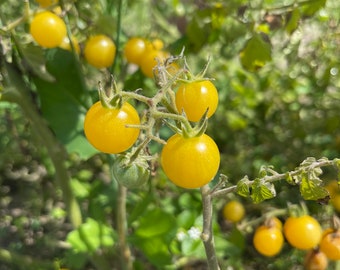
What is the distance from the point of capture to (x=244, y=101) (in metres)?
1.77

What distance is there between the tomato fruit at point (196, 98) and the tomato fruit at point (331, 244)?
54cm

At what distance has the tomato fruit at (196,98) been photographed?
68 cm

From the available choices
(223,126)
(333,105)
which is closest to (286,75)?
(333,105)

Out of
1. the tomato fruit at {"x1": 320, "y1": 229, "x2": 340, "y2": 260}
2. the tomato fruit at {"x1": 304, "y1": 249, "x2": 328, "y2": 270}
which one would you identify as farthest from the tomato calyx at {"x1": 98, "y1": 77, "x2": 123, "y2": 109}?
the tomato fruit at {"x1": 304, "y1": 249, "x2": 328, "y2": 270}

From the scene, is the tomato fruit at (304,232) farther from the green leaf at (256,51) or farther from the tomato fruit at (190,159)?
the tomato fruit at (190,159)

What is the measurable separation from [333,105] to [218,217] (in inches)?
21.2

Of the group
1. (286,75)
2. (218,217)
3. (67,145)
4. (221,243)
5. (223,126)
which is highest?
(67,145)

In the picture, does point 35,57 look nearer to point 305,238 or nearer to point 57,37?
point 57,37

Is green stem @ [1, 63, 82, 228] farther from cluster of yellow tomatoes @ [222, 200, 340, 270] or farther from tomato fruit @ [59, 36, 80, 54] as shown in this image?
cluster of yellow tomatoes @ [222, 200, 340, 270]

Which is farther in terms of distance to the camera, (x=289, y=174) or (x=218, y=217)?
(x=218, y=217)

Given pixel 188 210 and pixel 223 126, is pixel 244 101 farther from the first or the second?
pixel 188 210

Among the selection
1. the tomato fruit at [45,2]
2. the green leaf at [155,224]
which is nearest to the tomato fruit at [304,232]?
the green leaf at [155,224]

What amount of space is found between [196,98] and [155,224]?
22.1 inches

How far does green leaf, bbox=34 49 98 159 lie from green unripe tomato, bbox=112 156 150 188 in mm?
503
